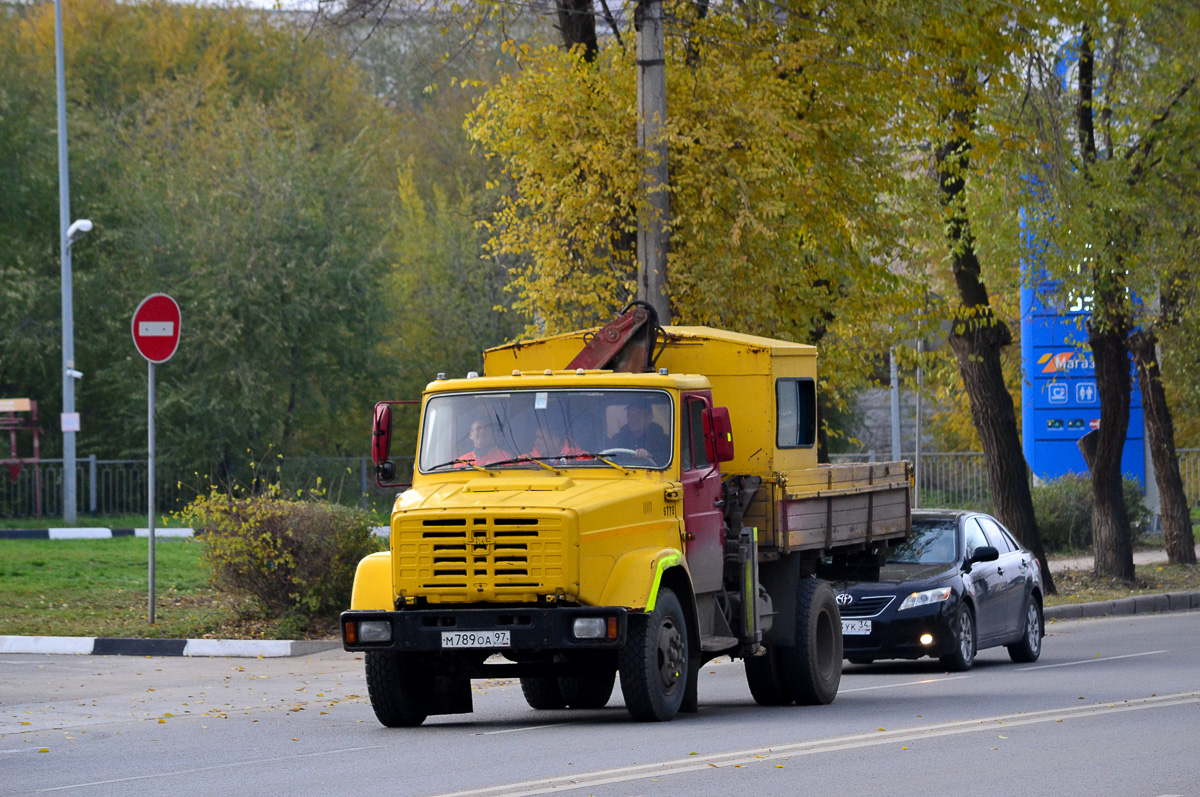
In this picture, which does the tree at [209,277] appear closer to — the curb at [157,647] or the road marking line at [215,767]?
the curb at [157,647]

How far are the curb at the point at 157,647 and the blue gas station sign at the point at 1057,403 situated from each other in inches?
883

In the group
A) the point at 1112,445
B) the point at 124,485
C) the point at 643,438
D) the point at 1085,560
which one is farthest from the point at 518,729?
the point at 124,485

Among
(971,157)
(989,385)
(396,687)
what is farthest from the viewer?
(989,385)

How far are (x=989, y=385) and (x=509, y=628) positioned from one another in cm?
1597

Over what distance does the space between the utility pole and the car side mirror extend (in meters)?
3.86

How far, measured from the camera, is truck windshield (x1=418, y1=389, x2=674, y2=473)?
37.5 ft

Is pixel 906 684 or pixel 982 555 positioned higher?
pixel 982 555

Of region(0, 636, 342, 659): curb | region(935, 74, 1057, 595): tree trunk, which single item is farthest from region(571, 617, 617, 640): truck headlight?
region(935, 74, 1057, 595): tree trunk

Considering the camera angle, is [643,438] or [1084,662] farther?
[1084,662]

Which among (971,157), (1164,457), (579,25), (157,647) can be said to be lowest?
(157,647)

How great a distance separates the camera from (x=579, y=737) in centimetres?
1039

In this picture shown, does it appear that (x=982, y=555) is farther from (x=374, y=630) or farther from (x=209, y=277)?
(x=209, y=277)

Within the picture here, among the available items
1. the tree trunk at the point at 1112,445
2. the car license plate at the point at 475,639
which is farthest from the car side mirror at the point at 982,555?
the tree trunk at the point at 1112,445

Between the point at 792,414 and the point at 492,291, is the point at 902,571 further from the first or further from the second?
the point at 492,291
